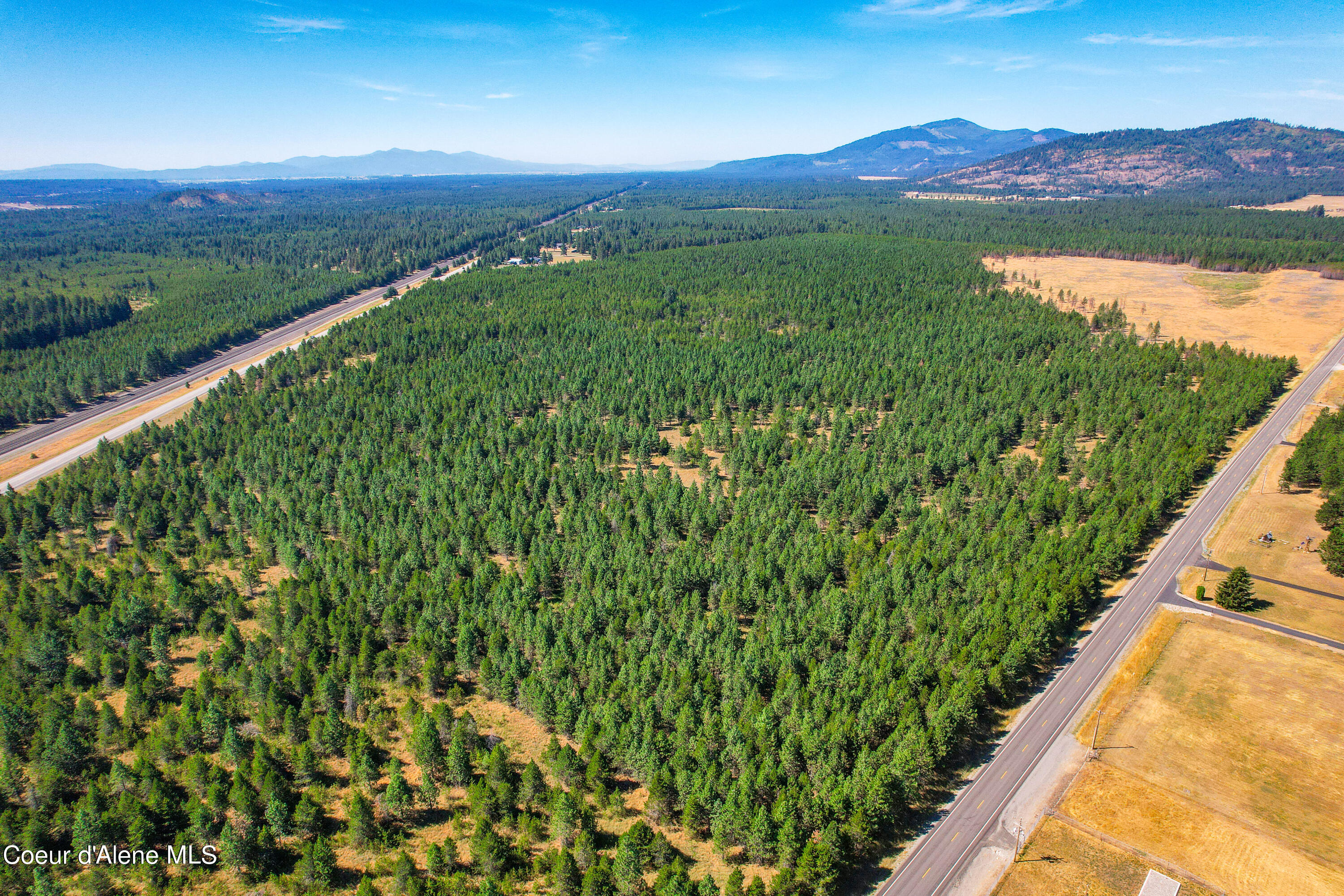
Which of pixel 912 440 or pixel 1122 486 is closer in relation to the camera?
pixel 1122 486

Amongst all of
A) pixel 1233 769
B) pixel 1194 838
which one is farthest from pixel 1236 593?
pixel 1194 838

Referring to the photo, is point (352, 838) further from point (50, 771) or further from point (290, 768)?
point (50, 771)

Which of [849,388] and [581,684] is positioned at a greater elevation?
[849,388]

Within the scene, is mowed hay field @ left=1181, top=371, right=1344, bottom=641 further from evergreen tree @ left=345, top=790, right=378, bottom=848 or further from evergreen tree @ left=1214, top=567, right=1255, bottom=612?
evergreen tree @ left=345, top=790, right=378, bottom=848

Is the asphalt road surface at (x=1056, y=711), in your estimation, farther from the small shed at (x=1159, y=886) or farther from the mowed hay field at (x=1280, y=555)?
the small shed at (x=1159, y=886)

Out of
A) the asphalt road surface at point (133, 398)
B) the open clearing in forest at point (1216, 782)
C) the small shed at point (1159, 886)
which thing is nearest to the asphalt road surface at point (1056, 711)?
the open clearing in forest at point (1216, 782)

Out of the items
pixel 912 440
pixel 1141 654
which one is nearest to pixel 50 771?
pixel 1141 654
